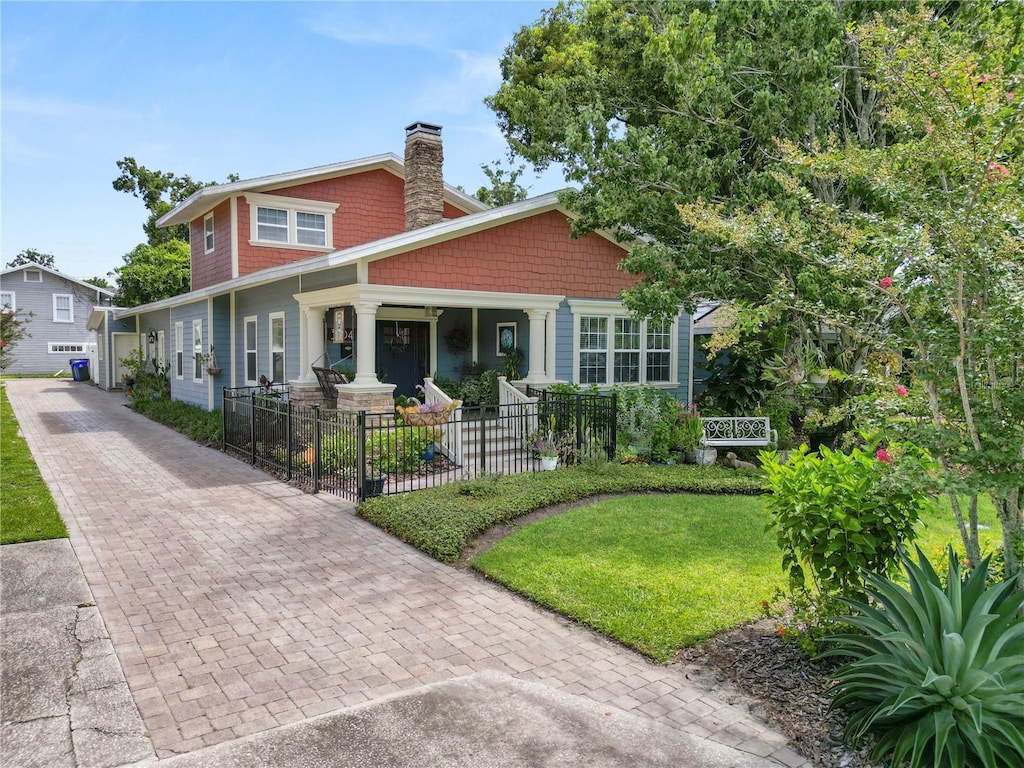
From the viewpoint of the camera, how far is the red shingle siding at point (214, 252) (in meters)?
18.1

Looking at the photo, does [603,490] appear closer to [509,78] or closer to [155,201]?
[509,78]

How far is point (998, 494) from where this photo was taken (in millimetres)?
3693

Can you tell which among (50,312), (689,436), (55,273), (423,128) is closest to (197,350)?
(423,128)

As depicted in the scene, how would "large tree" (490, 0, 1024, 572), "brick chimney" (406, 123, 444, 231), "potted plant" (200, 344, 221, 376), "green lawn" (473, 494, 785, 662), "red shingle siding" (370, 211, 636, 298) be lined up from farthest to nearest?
1. "potted plant" (200, 344, 221, 376)
2. "brick chimney" (406, 123, 444, 231)
3. "red shingle siding" (370, 211, 636, 298)
4. "green lawn" (473, 494, 785, 662)
5. "large tree" (490, 0, 1024, 572)

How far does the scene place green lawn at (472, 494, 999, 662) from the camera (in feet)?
17.4

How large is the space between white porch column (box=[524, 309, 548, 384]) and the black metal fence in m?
1.27

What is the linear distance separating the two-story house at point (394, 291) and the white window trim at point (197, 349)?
9 cm

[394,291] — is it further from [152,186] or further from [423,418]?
[152,186]

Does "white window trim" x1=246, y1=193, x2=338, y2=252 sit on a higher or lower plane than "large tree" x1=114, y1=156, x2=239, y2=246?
lower

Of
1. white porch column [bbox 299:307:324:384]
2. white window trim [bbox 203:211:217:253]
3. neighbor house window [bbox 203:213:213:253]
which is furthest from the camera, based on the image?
neighbor house window [bbox 203:213:213:253]

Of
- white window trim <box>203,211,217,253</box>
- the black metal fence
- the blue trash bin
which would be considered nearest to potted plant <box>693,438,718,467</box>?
the black metal fence

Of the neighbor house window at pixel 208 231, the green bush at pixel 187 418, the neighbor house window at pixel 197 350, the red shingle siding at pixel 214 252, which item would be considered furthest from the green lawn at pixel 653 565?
the neighbor house window at pixel 208 231

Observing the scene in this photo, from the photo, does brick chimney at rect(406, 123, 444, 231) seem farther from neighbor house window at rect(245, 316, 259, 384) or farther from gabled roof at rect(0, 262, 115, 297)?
gabled roof at rect(0, 262, 115, 297)

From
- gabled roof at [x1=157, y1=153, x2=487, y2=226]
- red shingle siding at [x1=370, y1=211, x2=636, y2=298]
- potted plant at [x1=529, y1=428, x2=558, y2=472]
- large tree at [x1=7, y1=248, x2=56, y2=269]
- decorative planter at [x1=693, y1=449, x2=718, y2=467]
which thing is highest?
large tree at [x1=7, y1=248, x2=56, y2=269]
